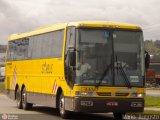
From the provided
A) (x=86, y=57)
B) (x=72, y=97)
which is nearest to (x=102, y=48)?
(x=86, y=57)

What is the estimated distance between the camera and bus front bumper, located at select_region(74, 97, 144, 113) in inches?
691

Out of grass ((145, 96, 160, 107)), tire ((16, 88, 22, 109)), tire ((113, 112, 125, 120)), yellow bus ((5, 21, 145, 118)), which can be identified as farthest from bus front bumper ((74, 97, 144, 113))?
grass ((145, 96, 160, 107))

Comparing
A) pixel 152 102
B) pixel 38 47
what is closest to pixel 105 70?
pixel 38 47

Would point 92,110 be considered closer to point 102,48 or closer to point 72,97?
point 72,97

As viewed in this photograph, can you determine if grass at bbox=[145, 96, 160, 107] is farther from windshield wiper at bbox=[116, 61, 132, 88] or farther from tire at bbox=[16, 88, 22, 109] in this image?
windshield wiper at bbox=[116, 61, 132, 88]

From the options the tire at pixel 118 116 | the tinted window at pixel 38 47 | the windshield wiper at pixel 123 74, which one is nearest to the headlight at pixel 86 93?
the windshield wiper at pixel 123 74

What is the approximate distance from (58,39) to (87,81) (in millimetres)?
2926

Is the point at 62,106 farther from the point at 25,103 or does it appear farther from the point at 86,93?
the point at 25,103

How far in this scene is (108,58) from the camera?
1802 cm

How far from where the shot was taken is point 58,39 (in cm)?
1998

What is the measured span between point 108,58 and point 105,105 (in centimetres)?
157

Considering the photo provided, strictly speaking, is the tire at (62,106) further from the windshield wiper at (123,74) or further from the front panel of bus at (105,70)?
the windshield wiper at (123,74)

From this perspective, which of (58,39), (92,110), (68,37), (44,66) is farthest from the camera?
(44,66)

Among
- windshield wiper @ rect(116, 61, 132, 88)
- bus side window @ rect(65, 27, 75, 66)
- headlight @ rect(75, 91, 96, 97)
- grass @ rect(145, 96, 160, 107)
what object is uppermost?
bus side window @ rect(65, 27, 75, 66)
